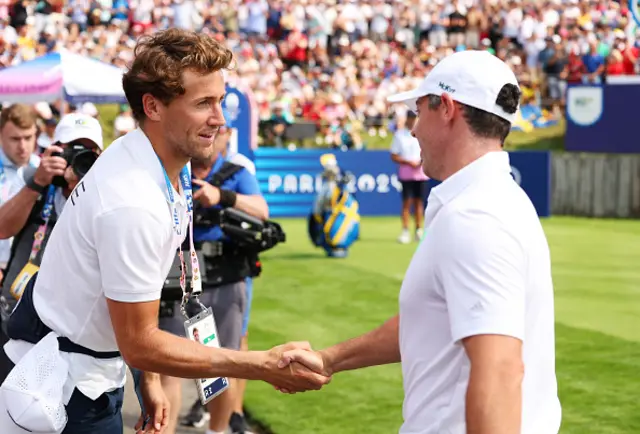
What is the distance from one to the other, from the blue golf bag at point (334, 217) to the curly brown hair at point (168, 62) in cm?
1278

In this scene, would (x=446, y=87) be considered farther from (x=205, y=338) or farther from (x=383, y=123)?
(x=383, y=123)

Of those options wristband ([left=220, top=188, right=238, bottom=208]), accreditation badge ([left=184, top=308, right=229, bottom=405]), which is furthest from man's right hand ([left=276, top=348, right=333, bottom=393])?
wristband ([left=220, top=188, right=238, bottom=208])

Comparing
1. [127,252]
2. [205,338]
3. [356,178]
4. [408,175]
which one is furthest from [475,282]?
[356,178]

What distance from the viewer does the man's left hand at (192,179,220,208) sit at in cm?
654

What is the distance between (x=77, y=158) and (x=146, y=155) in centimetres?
183

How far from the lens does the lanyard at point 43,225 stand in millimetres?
5488

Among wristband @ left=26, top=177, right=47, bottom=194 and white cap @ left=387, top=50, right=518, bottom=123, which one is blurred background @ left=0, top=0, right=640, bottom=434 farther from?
white cap @ left=387, top=50, right=518, bottom=123

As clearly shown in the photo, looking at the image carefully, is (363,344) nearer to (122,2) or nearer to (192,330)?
(192,330)

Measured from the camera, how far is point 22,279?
17.7 feet

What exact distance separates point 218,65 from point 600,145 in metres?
21.7

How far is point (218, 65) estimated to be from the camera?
3.72 meters

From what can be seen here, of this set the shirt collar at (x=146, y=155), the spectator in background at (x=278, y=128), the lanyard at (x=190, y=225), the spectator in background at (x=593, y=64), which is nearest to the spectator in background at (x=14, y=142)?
the lanyard at (x=190, y=225)

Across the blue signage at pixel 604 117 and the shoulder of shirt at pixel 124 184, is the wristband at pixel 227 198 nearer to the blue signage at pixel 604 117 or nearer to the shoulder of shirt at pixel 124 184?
the shoulder of shirt at pixel 124 184

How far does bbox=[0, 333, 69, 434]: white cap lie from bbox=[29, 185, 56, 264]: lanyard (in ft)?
5.78
